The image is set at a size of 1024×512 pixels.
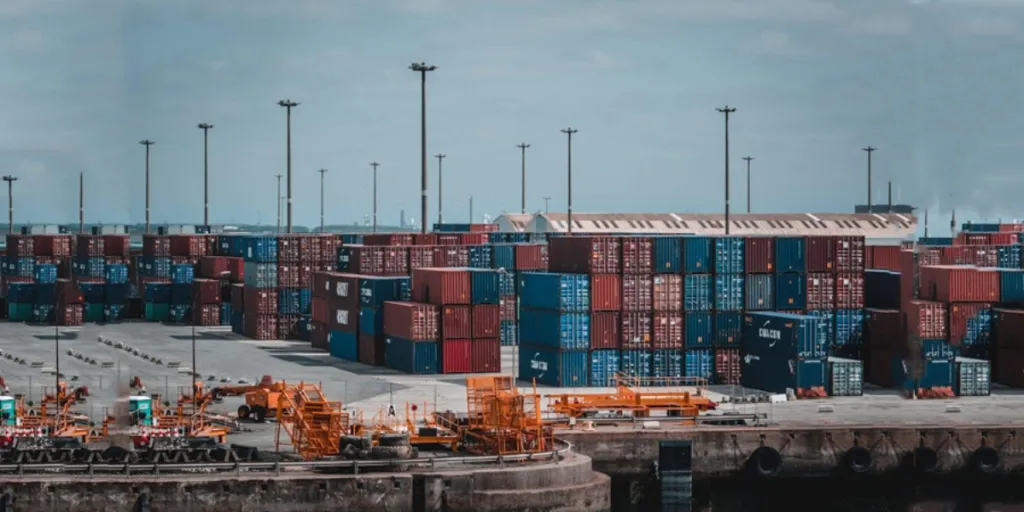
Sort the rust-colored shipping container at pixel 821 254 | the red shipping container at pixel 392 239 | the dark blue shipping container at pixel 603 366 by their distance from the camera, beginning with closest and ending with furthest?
1. the dark blue shipping container at pixel 603 366
2. the rust-colored shipping container at pixel 821 254
3. the red shipping container at pixel 392 239

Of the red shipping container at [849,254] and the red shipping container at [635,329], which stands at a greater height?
the red shipping container at [849,254]

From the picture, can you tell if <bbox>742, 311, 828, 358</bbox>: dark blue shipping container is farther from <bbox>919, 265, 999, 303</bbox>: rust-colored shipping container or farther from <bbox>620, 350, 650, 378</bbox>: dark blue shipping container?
<bbox>919, 265, 999, 303</bbox>: rust-colored shipping container

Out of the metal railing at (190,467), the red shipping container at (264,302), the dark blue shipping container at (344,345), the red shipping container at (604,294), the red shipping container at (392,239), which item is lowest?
the metal railing at (190,467)

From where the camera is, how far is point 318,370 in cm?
9962

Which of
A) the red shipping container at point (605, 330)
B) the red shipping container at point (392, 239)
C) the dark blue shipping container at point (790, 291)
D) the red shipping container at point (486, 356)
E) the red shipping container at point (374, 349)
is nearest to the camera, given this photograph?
the red shipping container at point (605, 330)

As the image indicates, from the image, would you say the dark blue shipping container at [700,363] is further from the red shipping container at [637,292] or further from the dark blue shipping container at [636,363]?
the red shipping container at [637,292]

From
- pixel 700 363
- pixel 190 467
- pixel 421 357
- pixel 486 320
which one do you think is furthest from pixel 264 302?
pixel 190 467

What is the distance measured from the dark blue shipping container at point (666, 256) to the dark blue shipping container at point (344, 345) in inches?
995

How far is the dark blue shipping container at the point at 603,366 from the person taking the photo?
285 ft

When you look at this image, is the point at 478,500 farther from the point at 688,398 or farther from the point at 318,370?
the point at 318,370

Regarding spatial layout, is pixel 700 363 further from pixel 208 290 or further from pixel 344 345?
pixel 208 290

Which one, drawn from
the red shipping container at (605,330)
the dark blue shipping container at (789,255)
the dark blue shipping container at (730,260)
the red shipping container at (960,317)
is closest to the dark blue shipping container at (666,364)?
the red shipping container at (605,330)

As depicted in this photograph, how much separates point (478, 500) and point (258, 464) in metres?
8.52

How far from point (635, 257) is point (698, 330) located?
17.6ft
